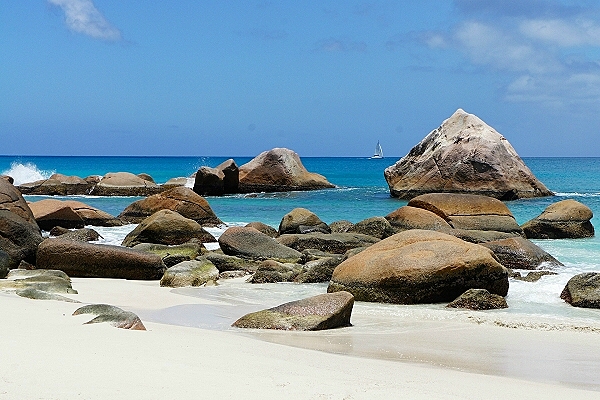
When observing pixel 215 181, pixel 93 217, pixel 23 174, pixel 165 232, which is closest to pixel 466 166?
pixel 215 181

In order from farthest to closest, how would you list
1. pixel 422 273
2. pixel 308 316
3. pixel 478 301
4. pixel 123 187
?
pixel 123 187
pixel 422 273
pixel 478 301
pixel 308 316

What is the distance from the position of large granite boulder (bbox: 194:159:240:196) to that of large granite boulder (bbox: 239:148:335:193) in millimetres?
1059

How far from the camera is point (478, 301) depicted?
31.0ft

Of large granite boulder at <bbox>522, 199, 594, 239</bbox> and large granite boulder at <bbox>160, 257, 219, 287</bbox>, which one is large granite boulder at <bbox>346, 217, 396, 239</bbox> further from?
large granite boulder at <bbox>160, 257, 219, 287</bbox>

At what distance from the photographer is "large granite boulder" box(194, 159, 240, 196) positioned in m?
38.6

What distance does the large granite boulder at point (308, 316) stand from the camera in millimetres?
7730

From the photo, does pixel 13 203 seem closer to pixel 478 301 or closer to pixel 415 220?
pixel 478 301

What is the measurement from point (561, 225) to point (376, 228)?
5.37 m

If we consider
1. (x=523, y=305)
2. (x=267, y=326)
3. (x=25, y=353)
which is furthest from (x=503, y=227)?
(x=25, y=353)

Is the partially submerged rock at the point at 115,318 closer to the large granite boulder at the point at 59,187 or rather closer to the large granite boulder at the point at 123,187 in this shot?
the large granite boulder at the point at 123,187

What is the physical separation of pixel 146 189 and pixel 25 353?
34.9m

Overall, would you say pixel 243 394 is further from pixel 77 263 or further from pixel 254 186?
pixel 254 186

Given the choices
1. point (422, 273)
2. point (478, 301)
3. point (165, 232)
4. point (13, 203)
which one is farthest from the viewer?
point (165, 232)

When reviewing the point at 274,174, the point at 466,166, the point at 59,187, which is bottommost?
the point at 59,187
